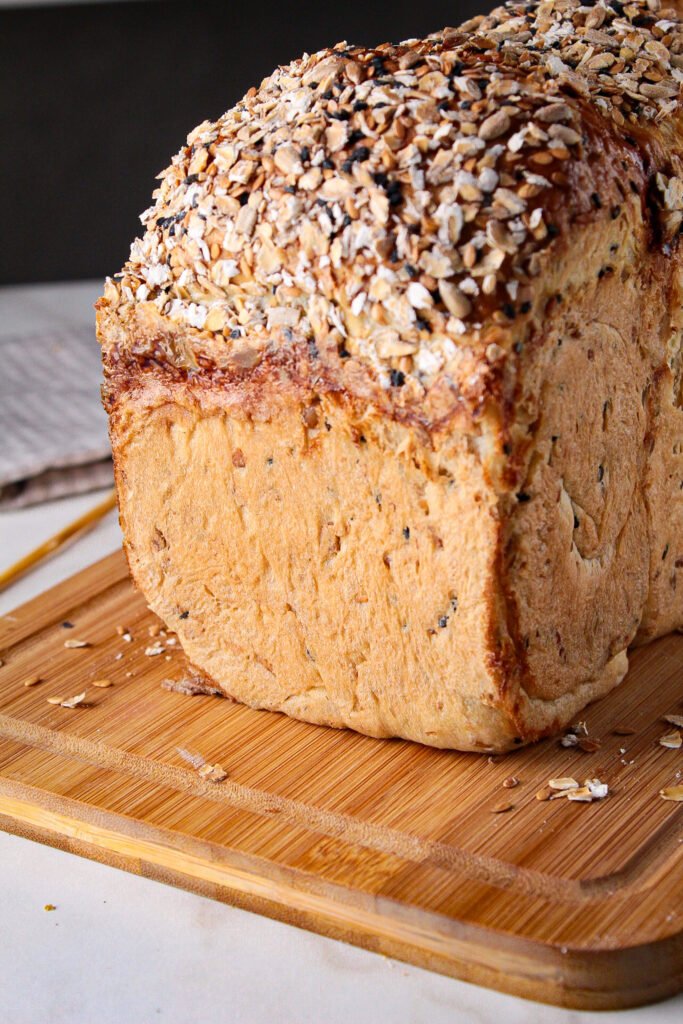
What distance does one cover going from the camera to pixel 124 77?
4.24 m

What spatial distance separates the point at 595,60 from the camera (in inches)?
69.6

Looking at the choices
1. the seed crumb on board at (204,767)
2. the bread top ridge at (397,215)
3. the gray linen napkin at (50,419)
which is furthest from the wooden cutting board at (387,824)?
the gray linen napkin at (50,419)

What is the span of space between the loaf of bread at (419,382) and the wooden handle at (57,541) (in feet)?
2.07

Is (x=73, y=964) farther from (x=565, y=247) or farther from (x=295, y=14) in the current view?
(x=295, y=14)

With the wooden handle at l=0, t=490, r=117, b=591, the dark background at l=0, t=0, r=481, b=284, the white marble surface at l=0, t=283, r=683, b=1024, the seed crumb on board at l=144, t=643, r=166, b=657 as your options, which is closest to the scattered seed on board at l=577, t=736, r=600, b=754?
the white marble surface at l=0, t=283, r=683, b=1024


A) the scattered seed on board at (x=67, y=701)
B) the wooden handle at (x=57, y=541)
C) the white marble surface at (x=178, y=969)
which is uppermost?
the scattered seed on board at (x=67, y=701)

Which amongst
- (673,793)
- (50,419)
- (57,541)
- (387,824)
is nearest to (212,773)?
(387,824)

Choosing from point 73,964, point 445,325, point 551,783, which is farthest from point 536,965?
point 445,325

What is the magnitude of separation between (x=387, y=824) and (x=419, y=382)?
494 millimetres

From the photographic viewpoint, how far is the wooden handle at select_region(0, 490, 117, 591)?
7.95 ft

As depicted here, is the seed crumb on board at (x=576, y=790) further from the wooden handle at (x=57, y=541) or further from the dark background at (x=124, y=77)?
the dark background at (x=124, y=77)

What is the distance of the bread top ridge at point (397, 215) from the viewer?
1479 mm

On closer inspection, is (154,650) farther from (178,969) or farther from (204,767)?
(178,969)

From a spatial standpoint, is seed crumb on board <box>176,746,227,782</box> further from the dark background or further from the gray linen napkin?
the dark background
